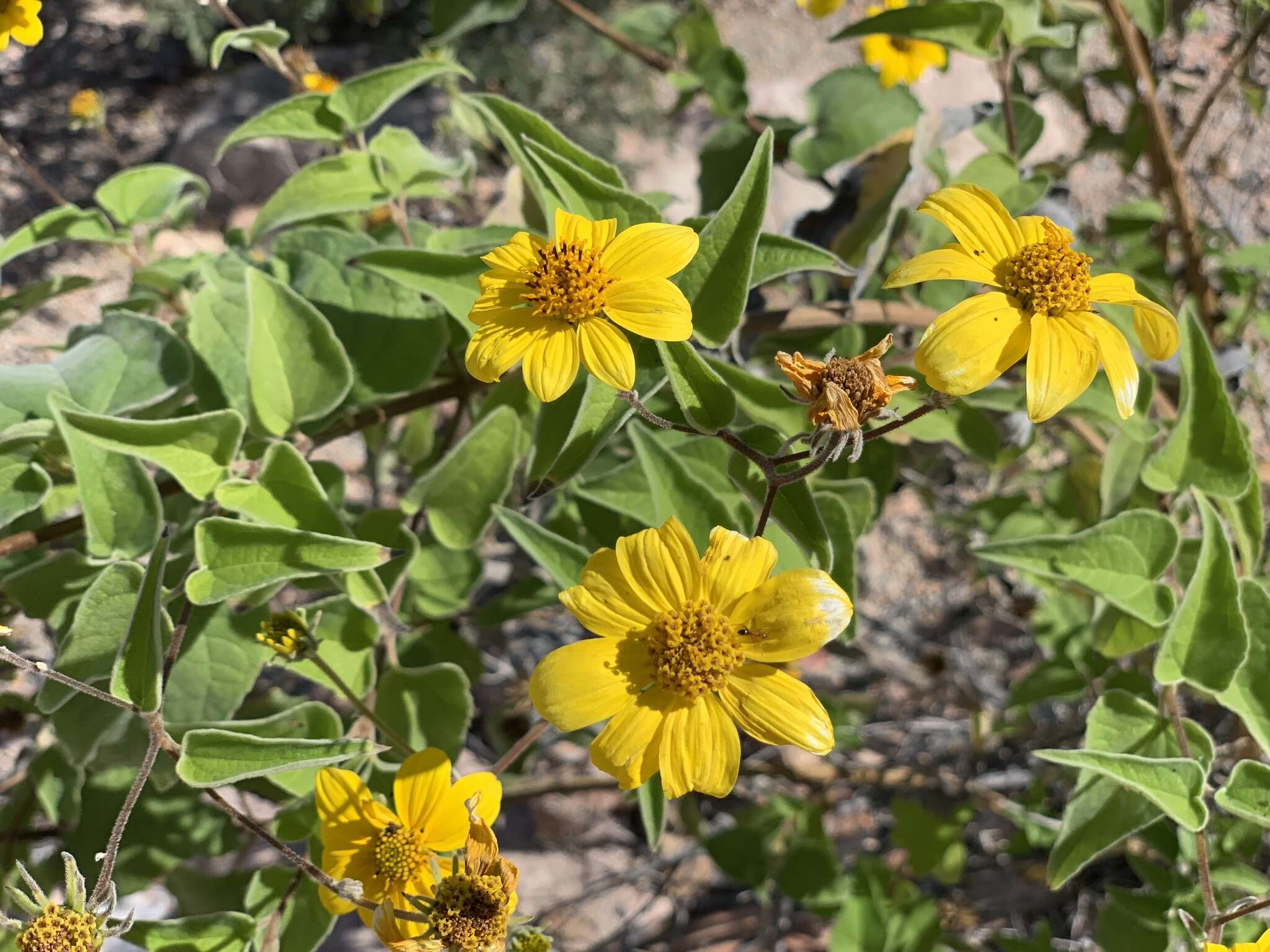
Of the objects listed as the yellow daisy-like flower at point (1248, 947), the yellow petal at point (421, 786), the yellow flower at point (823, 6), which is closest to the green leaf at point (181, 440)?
the yellow petal at point (421, 786)

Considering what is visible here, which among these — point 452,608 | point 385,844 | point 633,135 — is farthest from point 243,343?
point 633,135

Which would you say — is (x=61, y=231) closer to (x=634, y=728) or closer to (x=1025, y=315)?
(x=634, y=728)

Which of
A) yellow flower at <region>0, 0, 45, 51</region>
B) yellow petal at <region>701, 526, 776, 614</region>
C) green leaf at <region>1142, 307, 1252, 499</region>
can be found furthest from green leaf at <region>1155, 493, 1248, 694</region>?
yellow flower at <region>0, 0, 45, 51</region>

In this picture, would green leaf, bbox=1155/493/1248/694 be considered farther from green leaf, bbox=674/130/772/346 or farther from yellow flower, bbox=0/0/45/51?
yellow flower, bbox=0/0/45/51

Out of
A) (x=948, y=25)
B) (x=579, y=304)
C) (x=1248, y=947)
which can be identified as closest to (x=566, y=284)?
(x=579, y=304)

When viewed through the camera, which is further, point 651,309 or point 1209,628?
point 1209,628

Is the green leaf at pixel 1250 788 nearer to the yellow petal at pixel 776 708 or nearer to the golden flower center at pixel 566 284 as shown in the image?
the yellow petal at pixel 776 708
